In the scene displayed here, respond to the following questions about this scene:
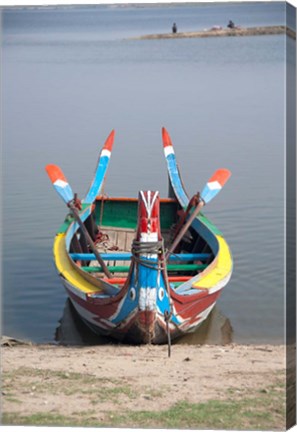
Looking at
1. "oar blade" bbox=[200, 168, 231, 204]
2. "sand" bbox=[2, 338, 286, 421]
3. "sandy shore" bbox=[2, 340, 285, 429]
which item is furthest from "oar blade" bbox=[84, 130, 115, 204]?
Result: "sandy shore" bbox=[2, 340, 285, 429]

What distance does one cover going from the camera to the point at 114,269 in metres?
8.15

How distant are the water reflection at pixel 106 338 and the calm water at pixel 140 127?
0.07 m

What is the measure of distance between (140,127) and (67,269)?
14.7ft

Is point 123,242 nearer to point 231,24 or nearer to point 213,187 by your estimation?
point 213,187

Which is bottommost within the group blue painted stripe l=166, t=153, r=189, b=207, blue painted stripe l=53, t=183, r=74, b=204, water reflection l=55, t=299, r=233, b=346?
water reflection l=55, t=299, r=233, b=346

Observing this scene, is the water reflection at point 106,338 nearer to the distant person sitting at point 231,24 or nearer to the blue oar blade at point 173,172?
the blue oar blade at point 173,172

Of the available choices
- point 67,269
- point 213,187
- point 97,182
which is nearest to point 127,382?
point 67,269

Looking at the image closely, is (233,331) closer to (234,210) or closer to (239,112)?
(234,210)

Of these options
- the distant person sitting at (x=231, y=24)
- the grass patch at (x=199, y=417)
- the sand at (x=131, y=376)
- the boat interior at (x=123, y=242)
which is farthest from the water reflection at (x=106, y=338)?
the distant person sitting at (x=231, y=24)

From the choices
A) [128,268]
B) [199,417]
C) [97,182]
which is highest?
[97,182]

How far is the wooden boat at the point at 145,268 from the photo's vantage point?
6910mm

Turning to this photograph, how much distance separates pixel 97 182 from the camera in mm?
9508

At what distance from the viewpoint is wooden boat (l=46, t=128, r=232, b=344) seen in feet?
22.7

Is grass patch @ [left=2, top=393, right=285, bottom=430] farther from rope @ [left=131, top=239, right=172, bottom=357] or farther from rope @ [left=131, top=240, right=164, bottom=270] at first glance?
rope @ [left=131, top=240, right=164, bottom=270]
